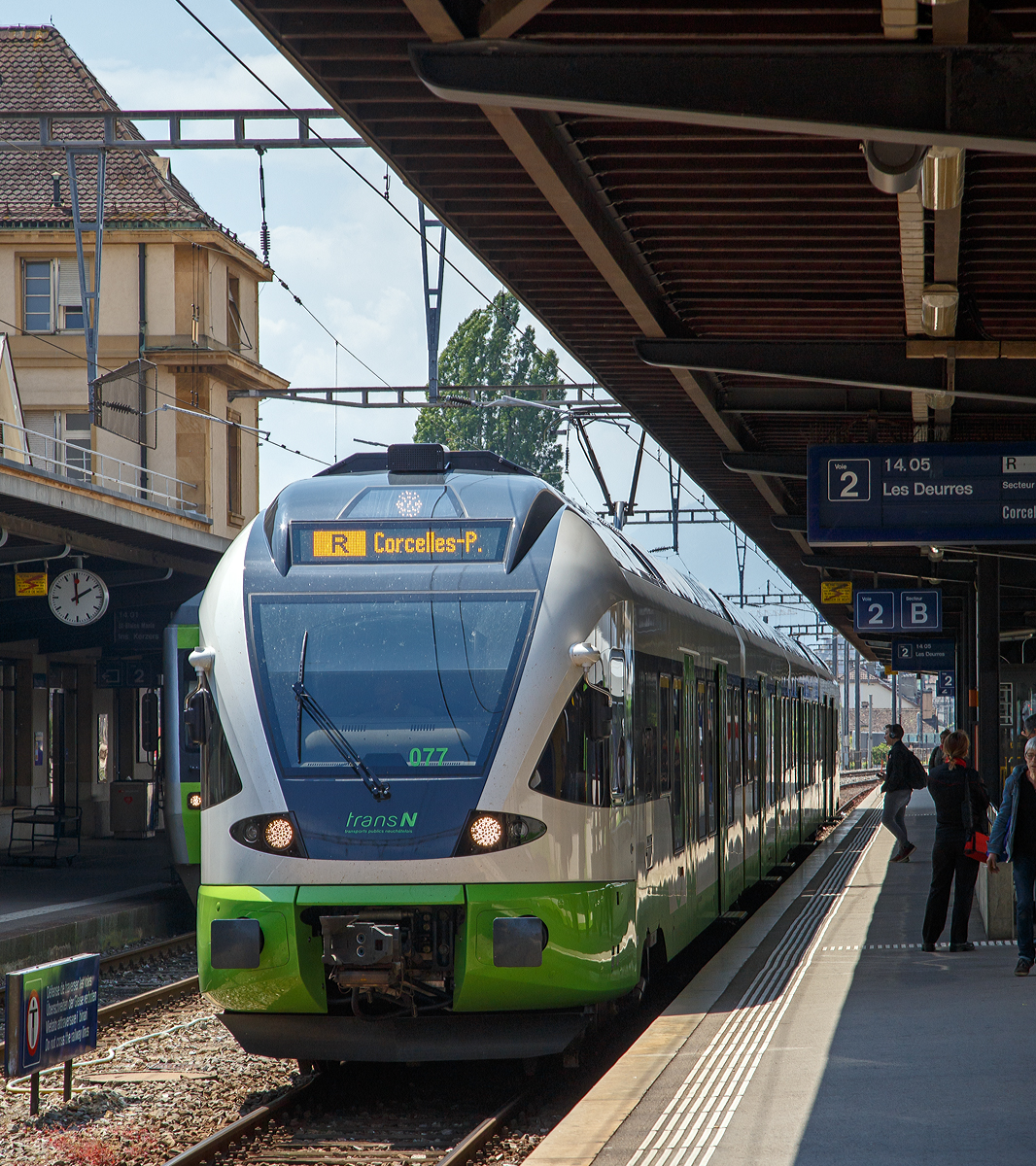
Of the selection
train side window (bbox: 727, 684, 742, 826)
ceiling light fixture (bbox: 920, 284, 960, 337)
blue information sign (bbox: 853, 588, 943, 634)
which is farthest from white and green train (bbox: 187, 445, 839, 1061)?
blue information sign (bbox: 853, 588, 943, 634)

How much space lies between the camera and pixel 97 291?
2362 centimetres

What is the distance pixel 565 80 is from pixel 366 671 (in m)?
3.74

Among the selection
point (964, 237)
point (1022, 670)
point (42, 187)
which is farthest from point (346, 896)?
point (42, 187)

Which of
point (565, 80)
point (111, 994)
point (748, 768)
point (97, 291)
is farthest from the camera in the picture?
point (97, 291)

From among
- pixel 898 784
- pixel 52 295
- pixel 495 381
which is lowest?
pixel 898 784

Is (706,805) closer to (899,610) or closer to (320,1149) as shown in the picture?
(320,1149)

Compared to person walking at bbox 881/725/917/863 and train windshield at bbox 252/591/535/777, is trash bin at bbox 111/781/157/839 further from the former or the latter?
train windshield at bbox 252/591/535/777

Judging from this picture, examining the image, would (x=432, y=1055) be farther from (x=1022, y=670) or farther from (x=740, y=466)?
(x=1022, y=670)

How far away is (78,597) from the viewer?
20.6 m

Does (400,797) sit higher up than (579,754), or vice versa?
(579,754)

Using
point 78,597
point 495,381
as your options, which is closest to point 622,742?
point 78,597

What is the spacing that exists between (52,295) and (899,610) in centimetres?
2354

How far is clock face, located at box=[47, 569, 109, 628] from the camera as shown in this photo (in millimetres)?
20484

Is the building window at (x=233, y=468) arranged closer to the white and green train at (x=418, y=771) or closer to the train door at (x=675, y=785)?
the train door at (x=675, y=785)
